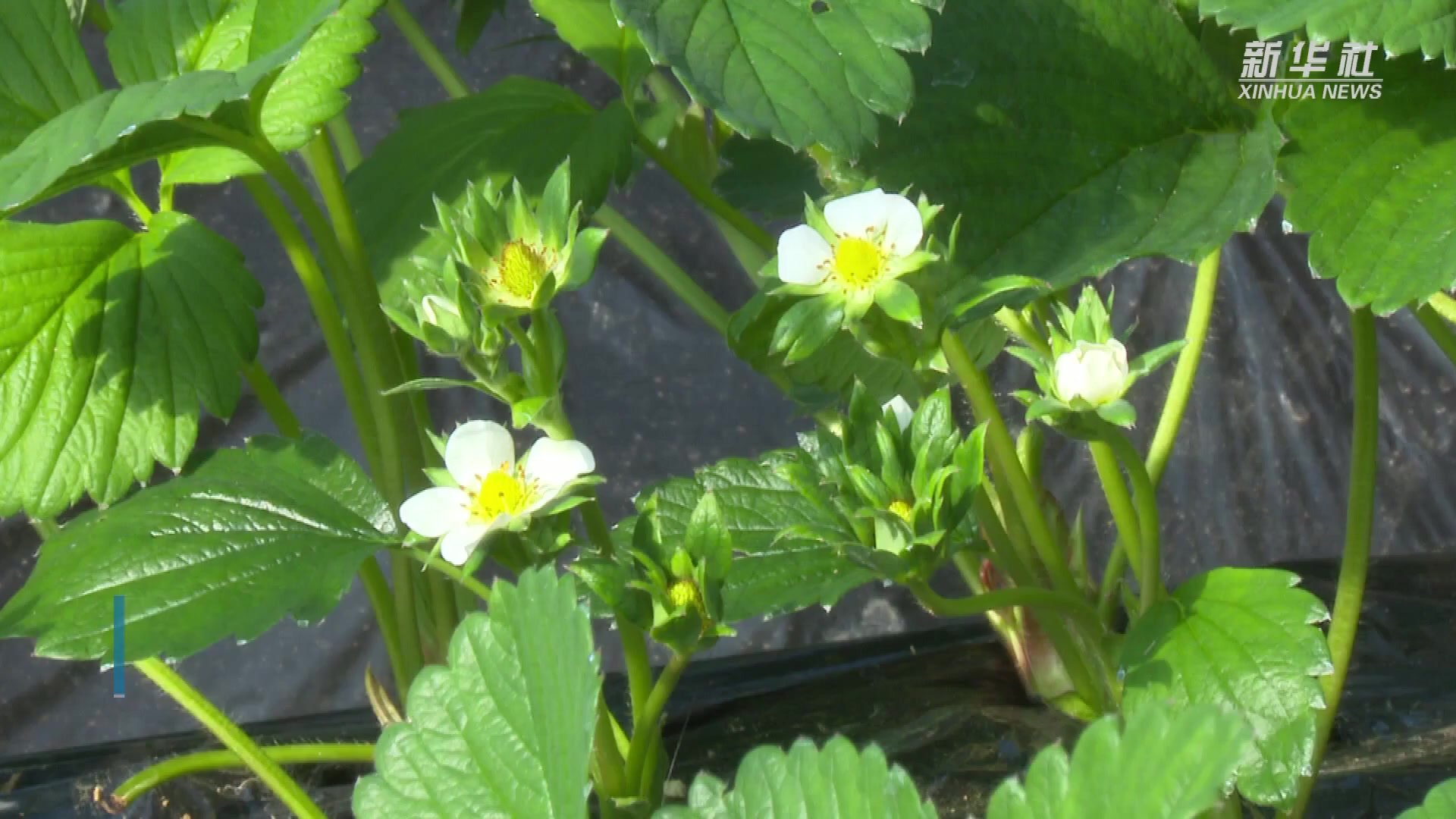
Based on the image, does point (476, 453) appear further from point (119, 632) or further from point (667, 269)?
point (667, 269)

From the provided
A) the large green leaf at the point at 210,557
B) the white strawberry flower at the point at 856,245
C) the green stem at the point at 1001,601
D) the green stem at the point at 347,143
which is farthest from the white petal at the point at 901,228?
the green stem at the point at 347,143

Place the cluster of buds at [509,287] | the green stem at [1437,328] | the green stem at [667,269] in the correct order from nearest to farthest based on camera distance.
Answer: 1. the cluster of buds at [509,287]
2. the green stem at [1437,328]
3. the green stem at [667,269]

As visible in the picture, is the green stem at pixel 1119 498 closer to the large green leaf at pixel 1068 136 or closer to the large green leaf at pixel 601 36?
the large green leaf at pixel 1068 136

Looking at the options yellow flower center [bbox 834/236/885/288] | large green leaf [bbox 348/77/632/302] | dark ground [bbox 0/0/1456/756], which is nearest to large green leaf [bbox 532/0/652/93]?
large green leaf [bbox 348/77/632/302]

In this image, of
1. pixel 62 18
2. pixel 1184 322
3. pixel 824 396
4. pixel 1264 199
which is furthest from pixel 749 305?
pixel 1184 322

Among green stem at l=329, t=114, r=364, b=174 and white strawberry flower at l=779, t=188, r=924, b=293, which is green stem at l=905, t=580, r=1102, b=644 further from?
green stem at l=329, t=114, r=364, b=174

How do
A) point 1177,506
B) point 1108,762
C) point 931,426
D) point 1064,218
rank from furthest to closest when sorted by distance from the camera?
point 1177,506, point 1064,218, point 931,426, point 1108,762

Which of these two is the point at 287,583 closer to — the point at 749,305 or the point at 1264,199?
the point at 749,305
